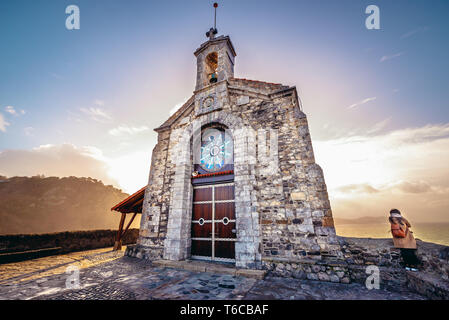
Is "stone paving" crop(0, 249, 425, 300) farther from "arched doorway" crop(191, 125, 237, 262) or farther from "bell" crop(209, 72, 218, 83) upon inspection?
"bell" crop(209, 72, 218, 83)

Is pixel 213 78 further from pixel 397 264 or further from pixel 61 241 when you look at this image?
pixel 61 241

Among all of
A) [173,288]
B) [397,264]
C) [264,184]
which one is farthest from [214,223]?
[397,264]

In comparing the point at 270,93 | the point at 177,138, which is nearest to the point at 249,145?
the point at 270,93

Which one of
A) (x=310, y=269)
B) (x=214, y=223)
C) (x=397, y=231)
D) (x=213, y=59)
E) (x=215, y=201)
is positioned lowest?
(x=310, y=269)

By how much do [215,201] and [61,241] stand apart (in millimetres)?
9165

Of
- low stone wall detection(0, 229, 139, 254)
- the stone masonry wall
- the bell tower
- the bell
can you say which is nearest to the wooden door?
the stone masonry wall

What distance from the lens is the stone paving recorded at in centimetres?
330

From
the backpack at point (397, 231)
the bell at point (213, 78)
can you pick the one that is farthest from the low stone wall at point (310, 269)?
the bell at point (213, 78)

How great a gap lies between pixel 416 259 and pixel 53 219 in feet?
234

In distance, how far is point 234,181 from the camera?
5.84 m

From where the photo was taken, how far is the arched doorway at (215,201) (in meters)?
5.85

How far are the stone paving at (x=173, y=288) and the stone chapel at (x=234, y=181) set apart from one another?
0.76 m

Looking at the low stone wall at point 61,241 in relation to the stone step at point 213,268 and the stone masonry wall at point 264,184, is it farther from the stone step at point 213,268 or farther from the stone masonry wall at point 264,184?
the stone step at point 213,268
